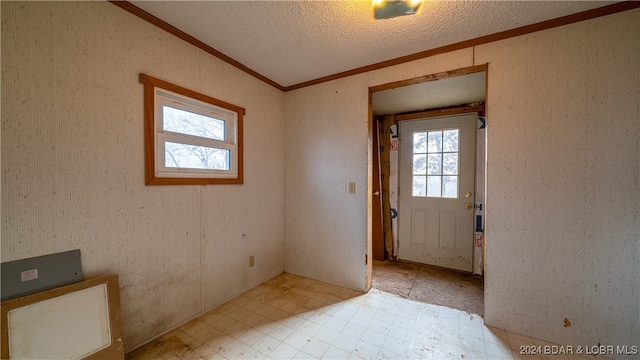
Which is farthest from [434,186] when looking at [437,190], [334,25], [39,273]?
[39,273]

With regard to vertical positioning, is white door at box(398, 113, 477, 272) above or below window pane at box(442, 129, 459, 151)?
below

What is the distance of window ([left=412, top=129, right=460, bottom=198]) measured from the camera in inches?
118

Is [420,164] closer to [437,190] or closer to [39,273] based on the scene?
[437,190]

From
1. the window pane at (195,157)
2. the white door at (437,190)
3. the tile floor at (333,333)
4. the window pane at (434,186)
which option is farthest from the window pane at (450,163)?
the window pane at (195,157)

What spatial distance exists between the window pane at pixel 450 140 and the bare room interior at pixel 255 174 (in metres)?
0.72

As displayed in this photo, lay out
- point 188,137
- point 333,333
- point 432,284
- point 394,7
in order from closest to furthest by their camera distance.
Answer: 1. point 394,7
2. point 333,333
3. point 188,137
4. point 432,284

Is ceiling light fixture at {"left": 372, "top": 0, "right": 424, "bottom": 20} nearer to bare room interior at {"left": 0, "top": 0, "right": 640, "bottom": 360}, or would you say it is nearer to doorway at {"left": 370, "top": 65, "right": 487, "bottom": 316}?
bare room interior at {"left": 0, "top": 0, "right": 640, "bottom": 360}

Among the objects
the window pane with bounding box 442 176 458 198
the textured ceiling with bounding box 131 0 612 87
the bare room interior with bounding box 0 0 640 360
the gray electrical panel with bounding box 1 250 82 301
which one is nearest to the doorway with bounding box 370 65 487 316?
the window pane with bounding box 442 176 458 198

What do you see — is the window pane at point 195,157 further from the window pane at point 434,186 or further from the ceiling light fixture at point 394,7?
the window pane at point 434,186

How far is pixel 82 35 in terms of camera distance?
1.33m

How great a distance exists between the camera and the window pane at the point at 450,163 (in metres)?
2.99

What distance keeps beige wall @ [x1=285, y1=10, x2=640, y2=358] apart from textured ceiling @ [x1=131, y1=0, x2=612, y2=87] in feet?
0.65

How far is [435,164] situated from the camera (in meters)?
3.12

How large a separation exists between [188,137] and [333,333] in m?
1.98
